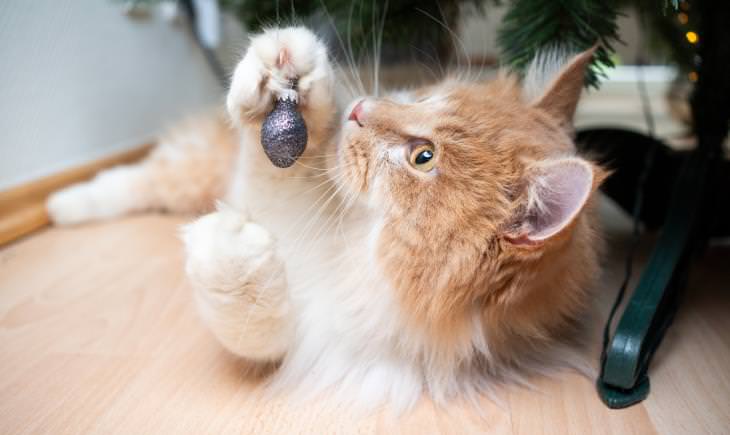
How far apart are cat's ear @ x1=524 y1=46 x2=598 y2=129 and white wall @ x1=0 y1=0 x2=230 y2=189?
2.69ft

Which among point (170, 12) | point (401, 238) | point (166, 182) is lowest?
point (166, 182)

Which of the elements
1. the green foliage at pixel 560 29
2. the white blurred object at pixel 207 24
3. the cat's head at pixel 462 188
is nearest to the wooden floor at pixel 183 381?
the cat's head at pixel 462 188

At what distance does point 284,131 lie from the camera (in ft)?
2.42

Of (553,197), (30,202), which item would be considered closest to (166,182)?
(30,202)

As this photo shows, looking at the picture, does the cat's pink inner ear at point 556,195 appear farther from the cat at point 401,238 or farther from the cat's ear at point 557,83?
the cat's ear at point 557,83

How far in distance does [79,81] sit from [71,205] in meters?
0.39

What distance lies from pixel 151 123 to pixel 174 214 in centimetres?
58

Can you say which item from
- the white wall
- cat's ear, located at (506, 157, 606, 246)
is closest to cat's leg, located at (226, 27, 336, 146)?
cat's ear, located at (506, 157, 606, 246)

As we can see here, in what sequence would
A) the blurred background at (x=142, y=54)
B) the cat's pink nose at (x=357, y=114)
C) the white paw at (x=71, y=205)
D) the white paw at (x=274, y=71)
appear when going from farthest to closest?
the white paw at (x=71, y=205)
the blurred background at (x=142, y=54)
the cat's pink nose at (x=357, y=114)
the white paw at (x=274, y=71)

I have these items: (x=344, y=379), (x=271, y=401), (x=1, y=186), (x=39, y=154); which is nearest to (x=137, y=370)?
(x=271, y=401)

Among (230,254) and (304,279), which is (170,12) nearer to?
(304,279)

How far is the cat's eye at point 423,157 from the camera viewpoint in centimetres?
79

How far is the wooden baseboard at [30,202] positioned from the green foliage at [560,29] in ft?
4.40

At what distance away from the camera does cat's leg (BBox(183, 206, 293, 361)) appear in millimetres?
685
